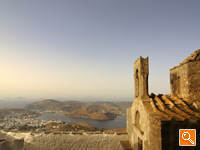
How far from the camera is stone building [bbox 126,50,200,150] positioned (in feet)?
20.3

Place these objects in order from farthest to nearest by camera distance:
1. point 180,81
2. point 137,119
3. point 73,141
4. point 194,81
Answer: point 73,141 → point 137,119 → point 180,81 → point 194,81

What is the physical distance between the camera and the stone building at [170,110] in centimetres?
618

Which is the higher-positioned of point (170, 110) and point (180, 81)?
point (180, 81)

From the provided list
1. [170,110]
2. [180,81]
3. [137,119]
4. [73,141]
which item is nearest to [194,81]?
[180,81]

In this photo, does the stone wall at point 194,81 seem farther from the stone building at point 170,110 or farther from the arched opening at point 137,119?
the arched opening at point 137,119

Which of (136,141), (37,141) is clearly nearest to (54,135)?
(37,141)

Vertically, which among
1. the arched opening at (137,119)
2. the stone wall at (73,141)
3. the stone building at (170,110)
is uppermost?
the stone building at (170,110)

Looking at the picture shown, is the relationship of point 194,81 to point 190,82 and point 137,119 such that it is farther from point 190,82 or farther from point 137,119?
point 137,119

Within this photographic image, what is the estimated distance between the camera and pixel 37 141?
13.4m

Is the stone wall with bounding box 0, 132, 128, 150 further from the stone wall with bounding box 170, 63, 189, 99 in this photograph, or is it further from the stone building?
the stone wall with bounding box 170, 63, 189, 99

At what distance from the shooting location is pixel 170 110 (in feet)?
25.3

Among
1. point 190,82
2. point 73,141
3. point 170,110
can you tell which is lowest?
point 73,141

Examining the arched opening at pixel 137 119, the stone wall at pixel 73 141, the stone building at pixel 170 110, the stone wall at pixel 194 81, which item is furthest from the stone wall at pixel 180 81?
the stone wall at pixel 73 141

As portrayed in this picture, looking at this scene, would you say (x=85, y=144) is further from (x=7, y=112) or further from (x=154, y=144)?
(x=7, y=112)
